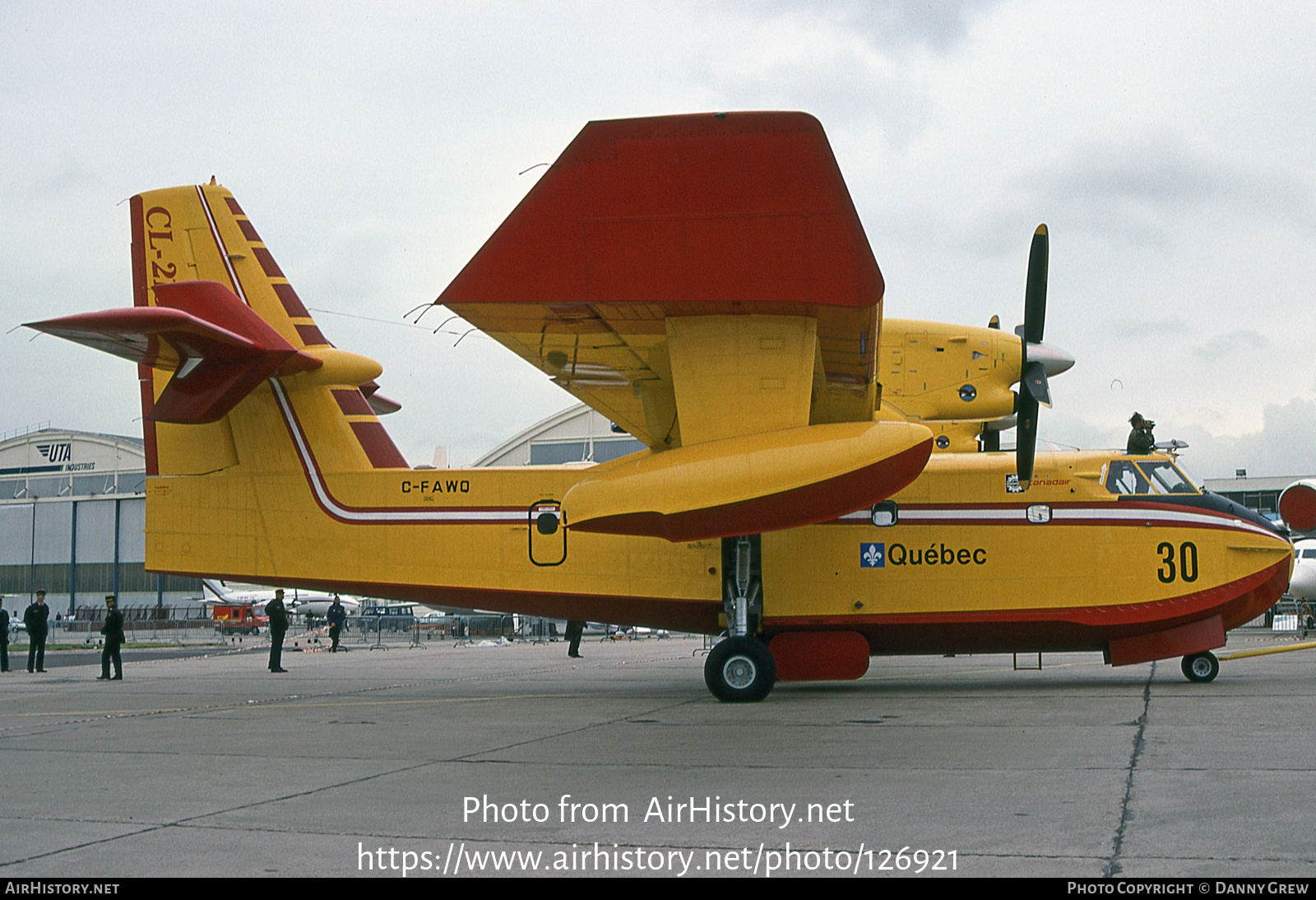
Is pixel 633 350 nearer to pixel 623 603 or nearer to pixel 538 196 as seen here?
pixel 538 196

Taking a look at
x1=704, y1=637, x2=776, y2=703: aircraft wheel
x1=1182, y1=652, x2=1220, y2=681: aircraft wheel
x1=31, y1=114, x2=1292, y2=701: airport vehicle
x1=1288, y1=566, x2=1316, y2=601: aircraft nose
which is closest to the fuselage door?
x1=31, y1=114, x2=1292, y2=701: airport vehicle

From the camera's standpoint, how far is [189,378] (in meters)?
13.7

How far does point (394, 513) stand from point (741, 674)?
5.29 metres

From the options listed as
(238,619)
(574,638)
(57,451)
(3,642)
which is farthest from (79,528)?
(574,638)

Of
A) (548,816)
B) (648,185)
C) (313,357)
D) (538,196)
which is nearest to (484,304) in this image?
(538,196)

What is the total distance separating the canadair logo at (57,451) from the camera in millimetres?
73375

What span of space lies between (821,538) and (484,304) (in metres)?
7.26

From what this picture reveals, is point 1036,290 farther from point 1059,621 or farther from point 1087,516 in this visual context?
point 1059,621

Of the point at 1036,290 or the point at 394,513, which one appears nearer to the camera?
the point at 1036,290

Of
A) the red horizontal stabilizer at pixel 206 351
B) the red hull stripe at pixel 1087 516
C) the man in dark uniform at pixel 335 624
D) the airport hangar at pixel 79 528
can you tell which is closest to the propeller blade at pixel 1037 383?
the red hull stripe at pixel 1087 516

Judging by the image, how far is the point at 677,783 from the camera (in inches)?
307

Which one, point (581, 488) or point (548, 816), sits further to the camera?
point (581, 488)

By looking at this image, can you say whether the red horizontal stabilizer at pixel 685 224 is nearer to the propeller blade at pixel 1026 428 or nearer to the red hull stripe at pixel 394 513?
the propeller blade at pixel 1026 428

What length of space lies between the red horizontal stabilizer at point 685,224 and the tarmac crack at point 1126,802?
166 inches
